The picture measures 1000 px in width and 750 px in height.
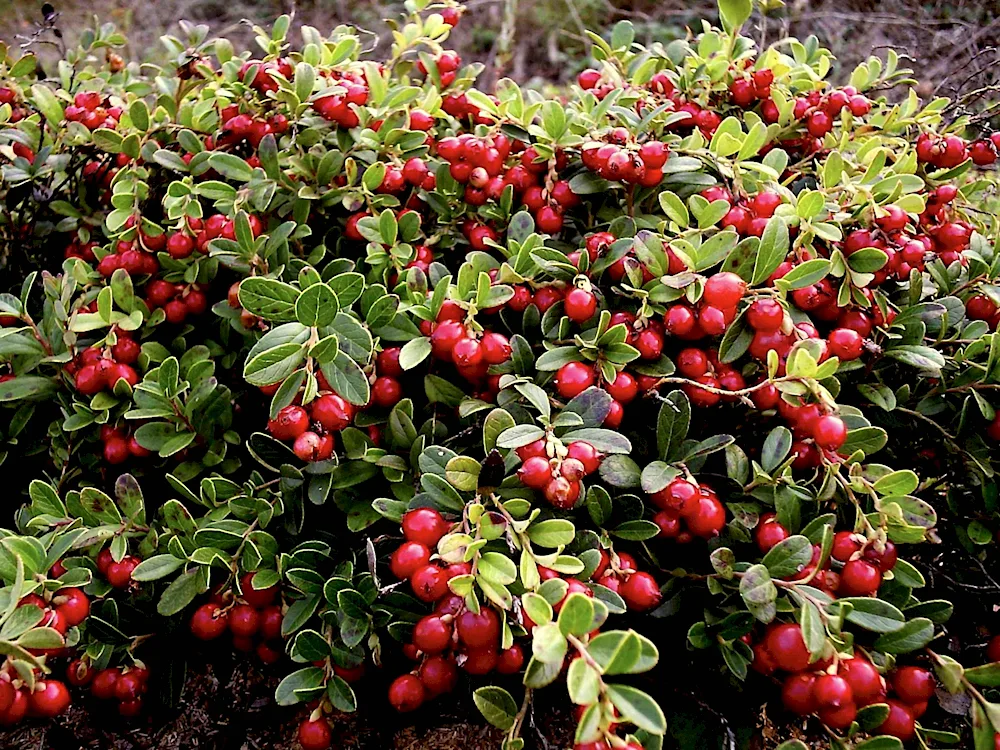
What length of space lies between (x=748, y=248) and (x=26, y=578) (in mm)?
1214

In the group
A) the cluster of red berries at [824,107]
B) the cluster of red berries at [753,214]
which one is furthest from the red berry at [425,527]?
the cluster of red berries at [824,107]

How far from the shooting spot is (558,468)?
3.70ft

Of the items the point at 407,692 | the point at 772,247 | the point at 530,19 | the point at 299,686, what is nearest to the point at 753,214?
the point at 772,247

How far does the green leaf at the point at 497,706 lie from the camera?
1.11 meters

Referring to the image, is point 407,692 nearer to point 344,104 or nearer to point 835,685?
point 835,685

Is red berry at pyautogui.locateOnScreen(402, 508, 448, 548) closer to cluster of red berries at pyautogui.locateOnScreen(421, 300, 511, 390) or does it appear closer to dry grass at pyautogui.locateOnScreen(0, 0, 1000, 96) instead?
cluster of red berries at pyautogui.locateOnScreen(421, 300, 511, 390)

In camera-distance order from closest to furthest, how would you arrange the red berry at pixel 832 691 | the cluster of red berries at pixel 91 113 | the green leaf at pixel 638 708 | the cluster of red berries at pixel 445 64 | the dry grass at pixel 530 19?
the green leaf at pixel 638 708 → the red berry at pixel 832 691 → the cluster of red berries at pixel 91 113 → the cluster of red berries at pixel 445 64 → the dry grass at pixel 530 19

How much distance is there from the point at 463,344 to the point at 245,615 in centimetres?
58

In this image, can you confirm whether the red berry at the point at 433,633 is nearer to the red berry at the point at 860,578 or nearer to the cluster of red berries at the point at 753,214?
the red berry at the point at 860,578

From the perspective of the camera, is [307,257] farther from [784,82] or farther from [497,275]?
[784,82]

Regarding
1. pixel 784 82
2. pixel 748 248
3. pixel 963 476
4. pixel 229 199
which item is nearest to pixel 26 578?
pixel 229 199

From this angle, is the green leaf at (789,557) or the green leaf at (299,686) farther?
the green leaf at (299,686)

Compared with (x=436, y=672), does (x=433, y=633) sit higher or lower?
higher

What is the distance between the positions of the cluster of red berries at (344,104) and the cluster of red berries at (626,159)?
0.53m
